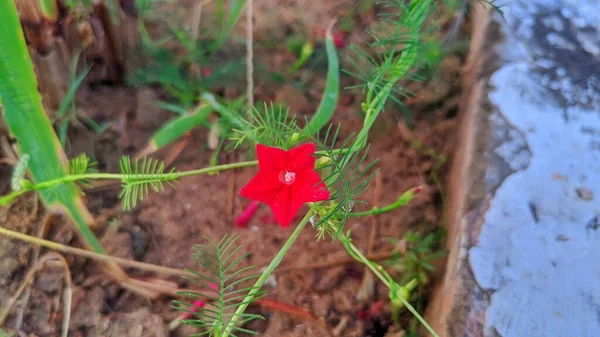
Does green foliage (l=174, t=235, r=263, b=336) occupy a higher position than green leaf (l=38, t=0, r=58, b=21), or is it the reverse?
green leaf (l=38, t=0, r=58, b=21)

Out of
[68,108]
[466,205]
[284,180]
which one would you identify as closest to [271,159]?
[284,180]

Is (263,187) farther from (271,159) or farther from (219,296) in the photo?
(219,296)

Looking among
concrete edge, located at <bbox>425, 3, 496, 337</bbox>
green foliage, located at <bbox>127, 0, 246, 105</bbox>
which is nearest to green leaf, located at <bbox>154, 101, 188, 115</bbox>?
green foliage, located at <bbox>127, 0, 246, 105</bbox>

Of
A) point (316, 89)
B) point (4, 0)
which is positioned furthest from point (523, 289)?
point (4, 0)

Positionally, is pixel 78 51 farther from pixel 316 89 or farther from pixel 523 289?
pixel 523 289

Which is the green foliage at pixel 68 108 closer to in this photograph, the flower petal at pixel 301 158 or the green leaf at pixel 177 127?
the green leaf at pixel 177 127

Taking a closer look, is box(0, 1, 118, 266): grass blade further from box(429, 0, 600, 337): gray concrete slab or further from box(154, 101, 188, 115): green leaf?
box(429, 0, 600, 337): gray concrete slab

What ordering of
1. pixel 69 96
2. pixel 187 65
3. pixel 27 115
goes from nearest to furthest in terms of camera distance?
pixel 27 115
pixel 69 96
pixel 187 65
